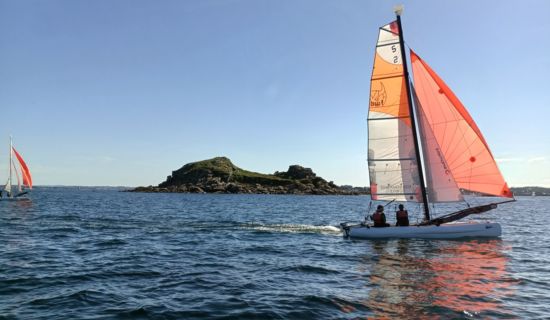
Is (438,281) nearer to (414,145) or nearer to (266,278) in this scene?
(266,278)

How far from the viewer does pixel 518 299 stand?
1323cm

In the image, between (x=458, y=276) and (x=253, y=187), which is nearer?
(x=458, y=276)

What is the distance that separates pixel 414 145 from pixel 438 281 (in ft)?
44.3

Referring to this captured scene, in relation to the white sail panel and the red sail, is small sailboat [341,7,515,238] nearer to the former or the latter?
the white sail panel

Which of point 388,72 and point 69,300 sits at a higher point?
point 388,72

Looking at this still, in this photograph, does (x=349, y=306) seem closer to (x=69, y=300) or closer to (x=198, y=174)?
(x=69, y=300)

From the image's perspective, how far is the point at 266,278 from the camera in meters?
15.5

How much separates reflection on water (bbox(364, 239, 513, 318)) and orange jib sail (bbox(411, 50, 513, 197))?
14.3ft

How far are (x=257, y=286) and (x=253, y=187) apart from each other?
16374 centimetres

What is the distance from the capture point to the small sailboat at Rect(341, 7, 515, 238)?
85.7 ft

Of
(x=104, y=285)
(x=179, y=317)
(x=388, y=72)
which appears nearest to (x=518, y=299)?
(x=179, y=317)

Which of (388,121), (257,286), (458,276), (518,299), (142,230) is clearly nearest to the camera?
(518,299)

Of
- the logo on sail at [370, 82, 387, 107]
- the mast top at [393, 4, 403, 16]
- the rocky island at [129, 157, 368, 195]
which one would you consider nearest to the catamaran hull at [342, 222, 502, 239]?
the logo on sail at [370, 82, 387, 107]

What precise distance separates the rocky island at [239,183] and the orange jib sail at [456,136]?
14344 centimetres
